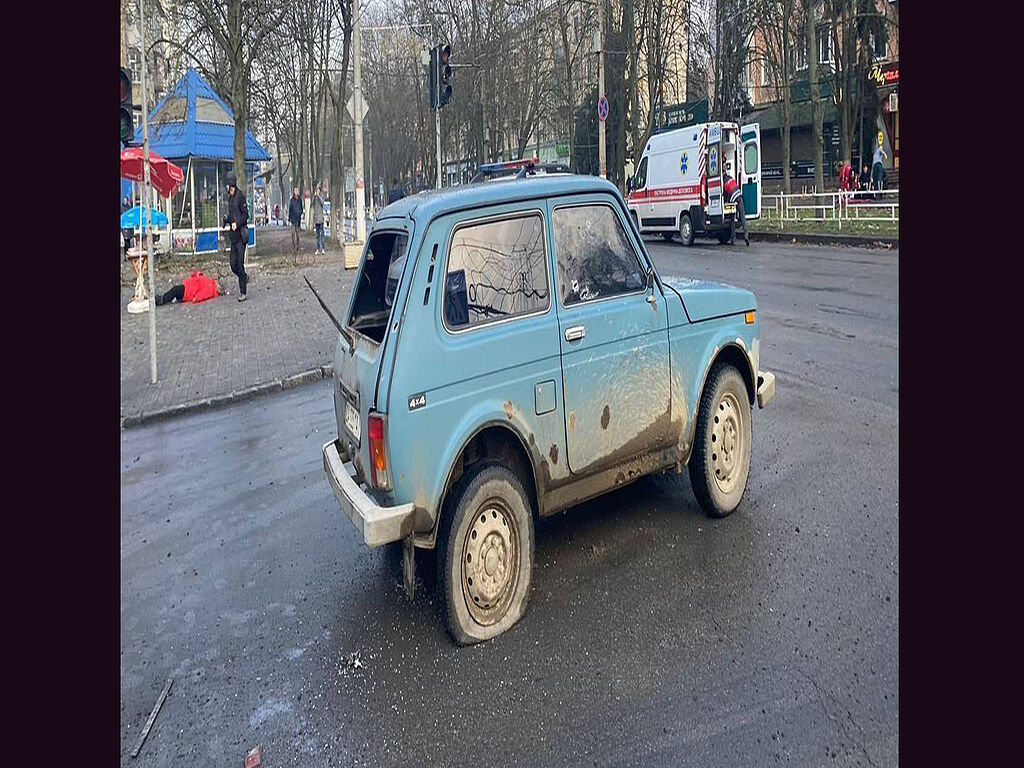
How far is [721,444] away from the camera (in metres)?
5.45

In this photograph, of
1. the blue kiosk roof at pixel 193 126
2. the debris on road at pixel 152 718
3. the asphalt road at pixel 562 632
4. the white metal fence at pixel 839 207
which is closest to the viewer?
the asphalt road at pixel 562 632

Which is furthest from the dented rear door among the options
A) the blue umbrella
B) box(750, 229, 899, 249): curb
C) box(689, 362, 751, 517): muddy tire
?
box(750, 229, 899, 249): curb

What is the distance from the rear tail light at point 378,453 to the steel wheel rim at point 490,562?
0.47 metres

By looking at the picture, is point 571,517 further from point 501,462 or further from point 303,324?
point 303,324

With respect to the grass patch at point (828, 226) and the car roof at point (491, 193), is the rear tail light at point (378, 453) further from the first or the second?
the grass patch at point (828, 226)

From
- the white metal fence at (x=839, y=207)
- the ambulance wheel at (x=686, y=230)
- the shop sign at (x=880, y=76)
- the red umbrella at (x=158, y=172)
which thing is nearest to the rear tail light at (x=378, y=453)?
the red umbrella at (x=158, y=172)

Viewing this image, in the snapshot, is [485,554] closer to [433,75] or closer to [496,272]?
[496,272]

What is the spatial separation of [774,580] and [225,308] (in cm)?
1360

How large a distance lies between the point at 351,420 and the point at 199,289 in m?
13.9

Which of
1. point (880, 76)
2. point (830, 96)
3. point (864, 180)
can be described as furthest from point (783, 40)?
point (864, 180)

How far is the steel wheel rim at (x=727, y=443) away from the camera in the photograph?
5.42 metres

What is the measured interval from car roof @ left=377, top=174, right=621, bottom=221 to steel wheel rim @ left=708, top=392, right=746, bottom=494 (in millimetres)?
1473

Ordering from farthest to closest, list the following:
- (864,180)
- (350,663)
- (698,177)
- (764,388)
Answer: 1. (864,180)
2. (698,177)
3. (764,388)
4. (350,663)

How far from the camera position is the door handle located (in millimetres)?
4562
